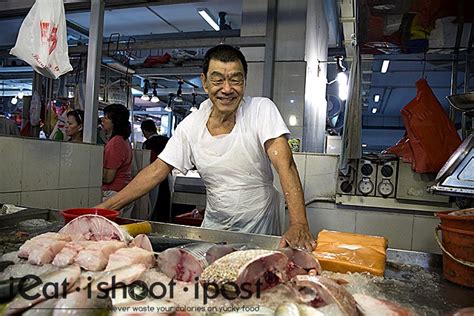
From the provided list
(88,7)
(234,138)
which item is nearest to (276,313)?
(234,138)

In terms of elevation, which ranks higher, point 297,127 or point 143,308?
point 297,127

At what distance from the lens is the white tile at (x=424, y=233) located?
300 centimetres

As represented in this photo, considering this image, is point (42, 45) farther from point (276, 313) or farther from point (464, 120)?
point (464, 120)

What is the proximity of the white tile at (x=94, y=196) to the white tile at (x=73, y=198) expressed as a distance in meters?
0.04

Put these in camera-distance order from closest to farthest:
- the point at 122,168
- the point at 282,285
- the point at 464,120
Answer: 1. the point at 282,285
2. the point at 464,120
3. the point at 122,168

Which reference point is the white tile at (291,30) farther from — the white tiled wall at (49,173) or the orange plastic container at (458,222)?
the orange plastic container at (458,222)

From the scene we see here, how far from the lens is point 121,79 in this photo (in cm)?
571

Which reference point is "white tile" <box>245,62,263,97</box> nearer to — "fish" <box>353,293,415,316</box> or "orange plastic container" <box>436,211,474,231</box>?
"orange plastic container" <box>436,211,474,231</box>

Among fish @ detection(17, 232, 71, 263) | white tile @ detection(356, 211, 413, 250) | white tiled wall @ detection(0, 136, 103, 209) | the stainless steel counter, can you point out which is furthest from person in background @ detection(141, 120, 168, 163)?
fish @ detection(17, 232, 71, 263)

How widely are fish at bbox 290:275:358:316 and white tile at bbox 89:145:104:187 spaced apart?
8.13ft

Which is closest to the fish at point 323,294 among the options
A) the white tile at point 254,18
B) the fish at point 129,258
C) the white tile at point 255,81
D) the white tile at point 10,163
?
the fish at point 129,258

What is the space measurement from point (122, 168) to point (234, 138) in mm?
2236

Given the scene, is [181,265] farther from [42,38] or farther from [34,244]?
[42,38]

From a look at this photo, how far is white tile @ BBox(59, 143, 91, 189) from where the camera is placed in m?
2.92
